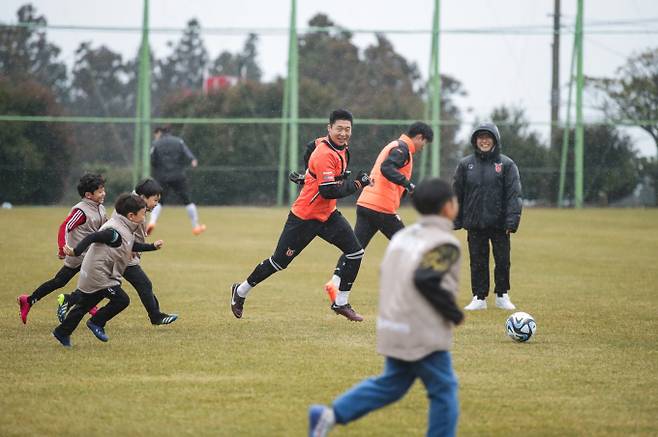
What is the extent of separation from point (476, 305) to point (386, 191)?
1632mm

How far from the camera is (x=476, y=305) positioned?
12.0 meters

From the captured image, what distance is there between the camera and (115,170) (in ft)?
109

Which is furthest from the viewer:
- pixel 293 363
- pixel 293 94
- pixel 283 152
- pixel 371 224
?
pixel 293 94

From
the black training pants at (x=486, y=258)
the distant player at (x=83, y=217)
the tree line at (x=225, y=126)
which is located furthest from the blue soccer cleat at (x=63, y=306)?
the tree line at (x=225, y=126)

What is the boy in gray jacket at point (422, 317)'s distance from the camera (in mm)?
5480

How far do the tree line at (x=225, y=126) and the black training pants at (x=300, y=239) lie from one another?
22.3 meters

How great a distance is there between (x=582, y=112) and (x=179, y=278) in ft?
69.4

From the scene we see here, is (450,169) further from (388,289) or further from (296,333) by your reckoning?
(388,289)

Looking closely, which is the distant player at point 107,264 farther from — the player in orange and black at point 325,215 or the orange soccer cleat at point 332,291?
the orange soccer cleat at point 332,291

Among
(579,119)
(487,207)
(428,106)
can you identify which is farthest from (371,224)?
(579,119)

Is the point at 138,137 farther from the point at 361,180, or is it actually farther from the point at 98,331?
the point at 98,331

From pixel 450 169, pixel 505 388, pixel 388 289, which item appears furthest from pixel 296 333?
pixel 450 169

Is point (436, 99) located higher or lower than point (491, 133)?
higher

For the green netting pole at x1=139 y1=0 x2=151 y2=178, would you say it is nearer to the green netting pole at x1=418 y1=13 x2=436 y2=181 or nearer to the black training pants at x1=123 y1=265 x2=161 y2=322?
the green netting pole at x1=418 y1=13 x2=436 y2=181
